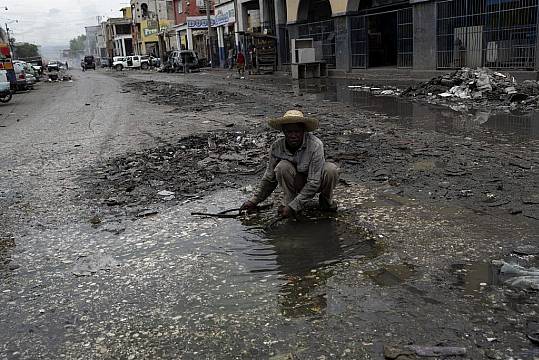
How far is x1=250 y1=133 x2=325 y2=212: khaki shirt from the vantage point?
184 inches

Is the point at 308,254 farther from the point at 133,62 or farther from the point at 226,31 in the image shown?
the point at 133,62

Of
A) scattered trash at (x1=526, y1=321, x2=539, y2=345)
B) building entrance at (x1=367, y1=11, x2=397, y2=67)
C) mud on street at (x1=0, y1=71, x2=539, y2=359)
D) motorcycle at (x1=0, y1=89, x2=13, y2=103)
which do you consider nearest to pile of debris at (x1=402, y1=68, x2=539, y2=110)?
mud on street at (x1=0, y1=71, x2=539, y2=359)

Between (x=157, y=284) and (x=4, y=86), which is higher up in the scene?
(x=4, y=86)

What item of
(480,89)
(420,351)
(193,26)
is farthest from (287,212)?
(193,26)

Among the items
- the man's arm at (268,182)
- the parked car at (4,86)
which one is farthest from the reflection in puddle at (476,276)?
the parked car at (4,86)

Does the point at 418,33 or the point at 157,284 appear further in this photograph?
the point at 418,33

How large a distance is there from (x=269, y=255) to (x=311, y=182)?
826 mm

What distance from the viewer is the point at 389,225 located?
4750 mm

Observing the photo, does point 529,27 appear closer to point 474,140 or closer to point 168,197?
point 474,140

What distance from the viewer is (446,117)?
10.7 m

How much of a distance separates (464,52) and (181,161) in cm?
1400

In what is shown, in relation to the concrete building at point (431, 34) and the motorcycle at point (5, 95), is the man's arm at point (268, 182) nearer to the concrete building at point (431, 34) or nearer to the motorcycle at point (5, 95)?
the concrete building at point (431, 34)

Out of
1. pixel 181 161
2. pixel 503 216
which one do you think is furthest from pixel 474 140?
pixel 181 161

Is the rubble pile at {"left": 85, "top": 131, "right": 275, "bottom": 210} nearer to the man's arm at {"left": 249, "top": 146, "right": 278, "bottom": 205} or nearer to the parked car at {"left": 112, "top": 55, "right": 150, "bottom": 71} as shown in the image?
the man's arm at {"left": 249, "top": 146, "right": 278, "bottom": 205}
